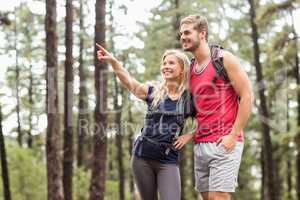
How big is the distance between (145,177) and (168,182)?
7.8 inches

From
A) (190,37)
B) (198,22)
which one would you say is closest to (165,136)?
(190,37)

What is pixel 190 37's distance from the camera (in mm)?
4496

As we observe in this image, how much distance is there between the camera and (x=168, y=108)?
178 inches

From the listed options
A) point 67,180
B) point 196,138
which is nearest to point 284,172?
point 67,180

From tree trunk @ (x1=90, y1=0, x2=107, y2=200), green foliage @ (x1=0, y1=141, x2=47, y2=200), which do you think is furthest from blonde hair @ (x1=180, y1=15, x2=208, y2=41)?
green foliage @ (x1=0, y1=141, x2=47, y2=200)

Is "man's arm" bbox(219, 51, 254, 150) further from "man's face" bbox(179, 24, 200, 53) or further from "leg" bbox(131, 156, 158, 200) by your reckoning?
"leg" bbox(131, 156, 158, 200)

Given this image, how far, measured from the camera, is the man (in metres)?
4.34

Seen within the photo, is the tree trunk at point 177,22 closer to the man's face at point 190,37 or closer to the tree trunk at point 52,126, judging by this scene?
the tree trunk at point 52,126

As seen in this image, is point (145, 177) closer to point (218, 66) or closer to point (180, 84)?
point (180, 84)

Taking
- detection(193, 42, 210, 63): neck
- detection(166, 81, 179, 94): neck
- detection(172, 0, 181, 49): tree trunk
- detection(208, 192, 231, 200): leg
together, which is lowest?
detection(208, 192, 231, 200): leg

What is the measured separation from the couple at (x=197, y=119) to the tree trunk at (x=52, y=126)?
789cm

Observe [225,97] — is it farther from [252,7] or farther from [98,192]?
[252,7]

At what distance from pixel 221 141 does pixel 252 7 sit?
19216 mm

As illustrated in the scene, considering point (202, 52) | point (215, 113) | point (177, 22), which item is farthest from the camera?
point (177, 22)
